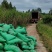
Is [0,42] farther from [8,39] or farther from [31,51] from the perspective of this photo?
[31,51]

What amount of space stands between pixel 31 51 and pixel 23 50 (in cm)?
32

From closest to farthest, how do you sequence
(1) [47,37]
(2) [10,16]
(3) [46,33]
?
(1) [47,37], (3) [46,33], (2) [10,16]

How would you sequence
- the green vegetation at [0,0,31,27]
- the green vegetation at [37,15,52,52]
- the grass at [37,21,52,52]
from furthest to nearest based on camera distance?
the green vegetation at [0,0,31,27] < the green vegetation at [37,15,52,52] < the grass at [37,21,52,52]

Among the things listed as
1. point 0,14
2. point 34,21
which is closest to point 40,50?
point 0,14

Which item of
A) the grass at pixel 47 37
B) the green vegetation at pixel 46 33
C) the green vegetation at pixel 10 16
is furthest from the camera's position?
the green vegetation at pixel 10 16

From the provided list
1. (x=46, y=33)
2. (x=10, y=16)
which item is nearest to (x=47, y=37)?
(x=46, y=33)

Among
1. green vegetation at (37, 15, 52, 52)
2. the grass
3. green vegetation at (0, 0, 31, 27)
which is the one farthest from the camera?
green vegetation at (0, 0, 31, 27)

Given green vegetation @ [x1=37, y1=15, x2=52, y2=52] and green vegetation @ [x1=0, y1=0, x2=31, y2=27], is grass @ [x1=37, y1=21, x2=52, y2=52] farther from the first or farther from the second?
green vegetation @ [x1=0, y1=0, x2=31, y2=27]

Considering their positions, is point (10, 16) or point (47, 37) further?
point (10, 16)

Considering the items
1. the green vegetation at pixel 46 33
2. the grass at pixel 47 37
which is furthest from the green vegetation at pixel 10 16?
the grass at pixel 47 37

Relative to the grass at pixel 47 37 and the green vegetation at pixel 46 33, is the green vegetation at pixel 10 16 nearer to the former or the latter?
the green vegetation at pixel 46 33

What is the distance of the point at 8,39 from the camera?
17.4 feet

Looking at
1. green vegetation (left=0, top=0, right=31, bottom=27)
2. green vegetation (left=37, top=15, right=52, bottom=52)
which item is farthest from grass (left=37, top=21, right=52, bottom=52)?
green vegetation (left=0, top=0, right=31, bottom=27)

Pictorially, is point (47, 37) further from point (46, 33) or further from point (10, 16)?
point (10, 16)
